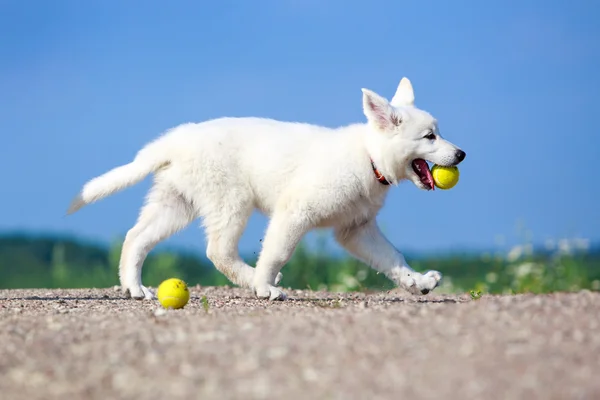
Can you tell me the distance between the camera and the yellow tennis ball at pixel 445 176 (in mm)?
7691

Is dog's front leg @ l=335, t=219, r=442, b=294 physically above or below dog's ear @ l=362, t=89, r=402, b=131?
below

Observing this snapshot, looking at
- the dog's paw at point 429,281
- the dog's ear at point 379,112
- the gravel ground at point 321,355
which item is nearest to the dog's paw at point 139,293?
the gravel ground at point 321,355

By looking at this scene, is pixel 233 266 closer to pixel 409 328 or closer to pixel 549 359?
pixel 409 328

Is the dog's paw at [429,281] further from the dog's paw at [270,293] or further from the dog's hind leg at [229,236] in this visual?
the dog's hind leg at [229,236]

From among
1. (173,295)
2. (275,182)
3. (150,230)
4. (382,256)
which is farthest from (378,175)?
(150,230)

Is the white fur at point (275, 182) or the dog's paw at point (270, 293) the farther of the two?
the dog's paw at point (270, 293)

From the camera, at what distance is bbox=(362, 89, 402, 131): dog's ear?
7.55 metres

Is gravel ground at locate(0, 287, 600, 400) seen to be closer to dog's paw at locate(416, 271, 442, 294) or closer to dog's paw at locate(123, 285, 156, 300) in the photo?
dog's paw at locate(416, 271, 442, 294)

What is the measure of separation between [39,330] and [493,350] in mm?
3060

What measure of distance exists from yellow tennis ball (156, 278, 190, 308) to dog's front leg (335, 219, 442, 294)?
171cm

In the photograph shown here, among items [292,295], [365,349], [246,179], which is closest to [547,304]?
[365,349]

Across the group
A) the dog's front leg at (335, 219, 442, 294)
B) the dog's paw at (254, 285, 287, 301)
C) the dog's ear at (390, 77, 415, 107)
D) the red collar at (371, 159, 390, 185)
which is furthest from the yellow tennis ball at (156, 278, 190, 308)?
the dog's ear at (390, 77, 415, 107)

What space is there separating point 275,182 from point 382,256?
3.94ft

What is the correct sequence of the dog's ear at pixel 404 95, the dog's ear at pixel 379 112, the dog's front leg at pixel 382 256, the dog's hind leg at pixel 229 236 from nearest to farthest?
the dog's ear at pixel 379 112
the dog's front leg at pixel 382 256
the dog's hind leg at pixel 229 236
the dog's ear at pixel 404 95
